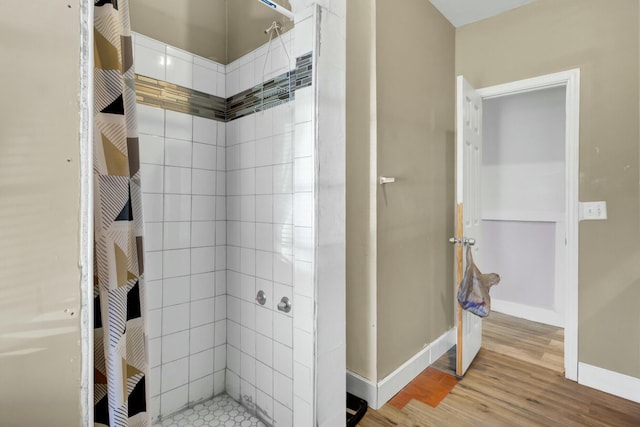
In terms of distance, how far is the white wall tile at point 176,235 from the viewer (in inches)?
68.7

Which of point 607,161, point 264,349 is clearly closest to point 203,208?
point 264,349

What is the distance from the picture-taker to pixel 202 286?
1899mm

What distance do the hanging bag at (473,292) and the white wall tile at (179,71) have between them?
2015mm

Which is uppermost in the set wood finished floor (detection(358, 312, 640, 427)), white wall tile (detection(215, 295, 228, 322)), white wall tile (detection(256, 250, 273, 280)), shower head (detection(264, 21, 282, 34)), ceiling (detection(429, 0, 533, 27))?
ceiling (detection(429, 0, 533, 27))

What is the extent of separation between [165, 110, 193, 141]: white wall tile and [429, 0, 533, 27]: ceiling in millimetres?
1895

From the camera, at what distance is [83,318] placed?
0.72m

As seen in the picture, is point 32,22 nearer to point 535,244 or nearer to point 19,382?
point 19,382

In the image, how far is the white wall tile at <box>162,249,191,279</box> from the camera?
1742mm

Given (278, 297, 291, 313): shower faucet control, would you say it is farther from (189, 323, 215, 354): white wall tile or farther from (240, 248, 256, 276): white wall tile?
(189, 323, 215, 354): white wall tile

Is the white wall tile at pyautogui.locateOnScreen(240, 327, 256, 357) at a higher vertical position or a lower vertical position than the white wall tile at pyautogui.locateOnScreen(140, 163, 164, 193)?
lower

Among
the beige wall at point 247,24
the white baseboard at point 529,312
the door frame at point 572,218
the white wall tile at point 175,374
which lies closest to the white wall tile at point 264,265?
the white wall tile at point 175,374

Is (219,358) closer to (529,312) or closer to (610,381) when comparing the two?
(610,381)

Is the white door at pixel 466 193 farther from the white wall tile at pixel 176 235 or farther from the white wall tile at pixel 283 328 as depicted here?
the white wall tile at pixel 176 235

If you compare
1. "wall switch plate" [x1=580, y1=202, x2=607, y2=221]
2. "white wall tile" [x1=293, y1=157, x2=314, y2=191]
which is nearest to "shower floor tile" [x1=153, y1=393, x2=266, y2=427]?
"white wall tile" [x1=293, y1=157, x2=314, y2=191]
